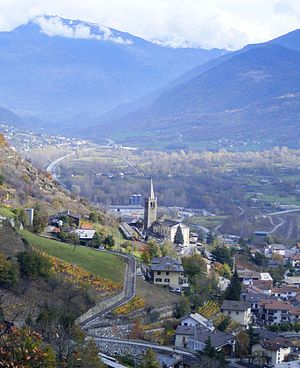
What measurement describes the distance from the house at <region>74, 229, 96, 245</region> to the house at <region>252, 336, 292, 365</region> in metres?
10.2

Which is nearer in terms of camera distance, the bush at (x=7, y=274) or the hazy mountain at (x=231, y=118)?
the bush at (x=7, y=274)

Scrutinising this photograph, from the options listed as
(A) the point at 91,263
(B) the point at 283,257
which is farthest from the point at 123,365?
(B) the point at 283,257

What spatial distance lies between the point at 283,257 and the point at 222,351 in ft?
81.1

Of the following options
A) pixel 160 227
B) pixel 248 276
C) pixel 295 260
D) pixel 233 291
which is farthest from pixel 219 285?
pixel 295 260

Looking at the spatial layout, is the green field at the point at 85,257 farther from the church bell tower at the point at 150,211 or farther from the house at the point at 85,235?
the church bell tower at the point at 150,211

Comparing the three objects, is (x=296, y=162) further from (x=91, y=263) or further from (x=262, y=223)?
(x=91, y=263)

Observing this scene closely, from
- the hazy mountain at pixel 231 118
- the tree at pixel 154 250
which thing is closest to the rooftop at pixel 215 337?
the tree at pixel 154 250

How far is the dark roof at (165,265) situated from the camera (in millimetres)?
32625

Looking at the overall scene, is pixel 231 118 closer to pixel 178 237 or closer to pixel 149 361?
pixel 178 237

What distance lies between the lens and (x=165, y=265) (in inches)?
1294

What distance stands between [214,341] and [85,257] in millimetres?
6452

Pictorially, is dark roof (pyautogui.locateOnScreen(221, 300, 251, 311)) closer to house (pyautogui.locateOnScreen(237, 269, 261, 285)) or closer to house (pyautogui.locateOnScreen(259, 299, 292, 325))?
house (pyautogui.locateOnScreen(259, 299, 292, 325))

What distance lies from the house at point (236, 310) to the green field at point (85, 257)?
375 cm

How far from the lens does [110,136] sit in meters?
168
